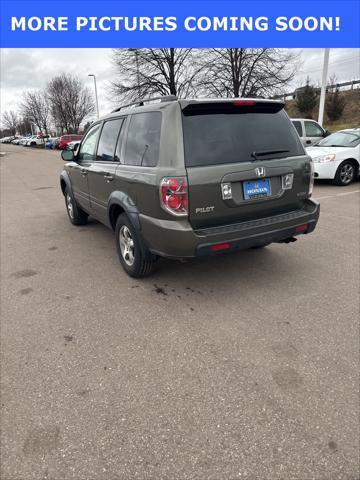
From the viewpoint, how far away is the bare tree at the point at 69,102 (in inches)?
2231

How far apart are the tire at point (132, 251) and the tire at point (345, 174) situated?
748 cm

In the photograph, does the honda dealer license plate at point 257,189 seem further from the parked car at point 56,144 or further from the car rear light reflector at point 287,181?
the parked car at point 56,144

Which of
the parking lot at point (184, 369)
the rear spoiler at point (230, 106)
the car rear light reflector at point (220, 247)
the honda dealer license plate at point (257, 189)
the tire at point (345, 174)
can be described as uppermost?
the rear spoiler at point (230, 106)

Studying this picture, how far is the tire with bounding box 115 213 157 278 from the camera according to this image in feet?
12.1

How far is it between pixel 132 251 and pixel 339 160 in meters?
7.52

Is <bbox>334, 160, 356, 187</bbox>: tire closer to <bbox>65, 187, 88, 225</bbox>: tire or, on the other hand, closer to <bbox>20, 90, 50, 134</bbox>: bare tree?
<bbox>65, 187, 88, 225</bbox>: tire

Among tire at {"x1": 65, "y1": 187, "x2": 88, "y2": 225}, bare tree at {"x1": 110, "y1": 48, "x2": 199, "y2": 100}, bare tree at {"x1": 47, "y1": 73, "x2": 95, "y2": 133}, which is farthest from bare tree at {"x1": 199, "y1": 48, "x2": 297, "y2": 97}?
bare tree at {"x1": 47, "y1": 73, "x2": 95, "y2": 133}

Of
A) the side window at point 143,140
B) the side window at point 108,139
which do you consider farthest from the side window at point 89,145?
the side window at point 143,140

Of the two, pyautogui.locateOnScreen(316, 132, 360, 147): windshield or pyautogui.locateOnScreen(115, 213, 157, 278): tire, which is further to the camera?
pyautogui.locateOnScreen(316, 132, 360, 147): windshield

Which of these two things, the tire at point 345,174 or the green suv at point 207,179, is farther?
the tire at point 345,174

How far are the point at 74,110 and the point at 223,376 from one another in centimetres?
6211

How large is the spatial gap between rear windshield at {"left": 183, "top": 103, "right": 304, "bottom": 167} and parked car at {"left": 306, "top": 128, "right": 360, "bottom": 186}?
6330mm

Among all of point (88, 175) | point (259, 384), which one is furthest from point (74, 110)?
point (259, 384)

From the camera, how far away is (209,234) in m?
3.19
